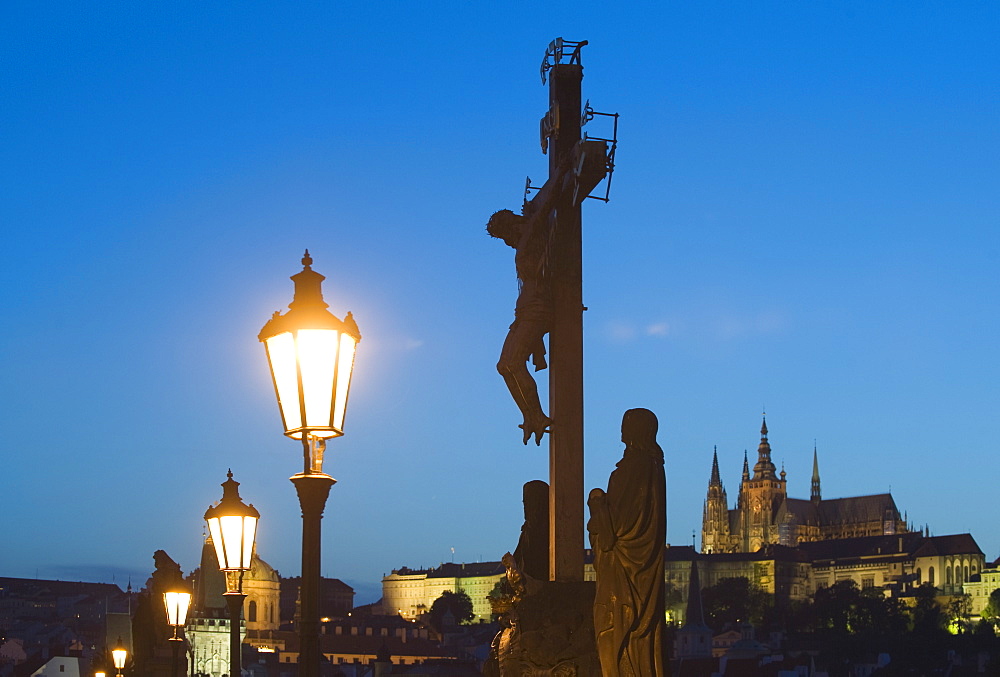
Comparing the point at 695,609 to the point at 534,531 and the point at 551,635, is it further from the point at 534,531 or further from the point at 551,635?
the point at 551,635

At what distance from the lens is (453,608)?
161875mm

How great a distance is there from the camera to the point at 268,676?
88750mm

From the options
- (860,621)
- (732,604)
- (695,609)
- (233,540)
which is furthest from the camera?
(732,604)

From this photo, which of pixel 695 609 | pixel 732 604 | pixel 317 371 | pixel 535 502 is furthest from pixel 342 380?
pixel 732 604

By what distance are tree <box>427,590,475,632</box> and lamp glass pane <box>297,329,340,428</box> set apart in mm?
152048

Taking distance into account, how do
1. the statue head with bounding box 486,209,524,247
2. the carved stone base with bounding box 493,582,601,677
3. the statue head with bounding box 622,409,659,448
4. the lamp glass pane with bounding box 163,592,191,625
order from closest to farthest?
1. the statue head with bounding box 622,409,659,448
2. the carved stone base with bounding box 493,582,601,677
3. the statue head with bounding box 486,209,524,247
4. the lamp glass pane with bounding box 163,592,191,625

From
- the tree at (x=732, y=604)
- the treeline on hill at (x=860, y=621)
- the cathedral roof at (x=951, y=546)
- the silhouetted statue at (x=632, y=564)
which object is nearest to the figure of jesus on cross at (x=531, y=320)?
the silhouetted statue at (x=632, y=564)

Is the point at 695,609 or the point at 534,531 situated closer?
the point at 534,531

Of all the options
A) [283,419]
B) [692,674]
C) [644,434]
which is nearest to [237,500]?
[644,434]

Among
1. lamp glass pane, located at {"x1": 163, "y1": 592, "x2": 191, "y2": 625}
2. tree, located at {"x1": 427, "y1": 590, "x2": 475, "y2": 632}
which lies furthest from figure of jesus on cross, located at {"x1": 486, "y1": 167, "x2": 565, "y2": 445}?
tree, located at {"x1": 427, "y1": 590, "x2": 475, "y2": 632}

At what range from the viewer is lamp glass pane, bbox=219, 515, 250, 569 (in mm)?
8172

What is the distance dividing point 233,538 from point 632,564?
2.58m

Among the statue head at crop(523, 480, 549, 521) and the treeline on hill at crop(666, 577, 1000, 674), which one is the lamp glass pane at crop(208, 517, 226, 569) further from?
the treeline on hill at crop(666, 577, 1000, 674)

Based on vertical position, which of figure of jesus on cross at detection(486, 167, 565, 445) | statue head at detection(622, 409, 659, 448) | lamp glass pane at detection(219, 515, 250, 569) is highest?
figure of jesus on cross at detection(486, 167, 565, 445)
